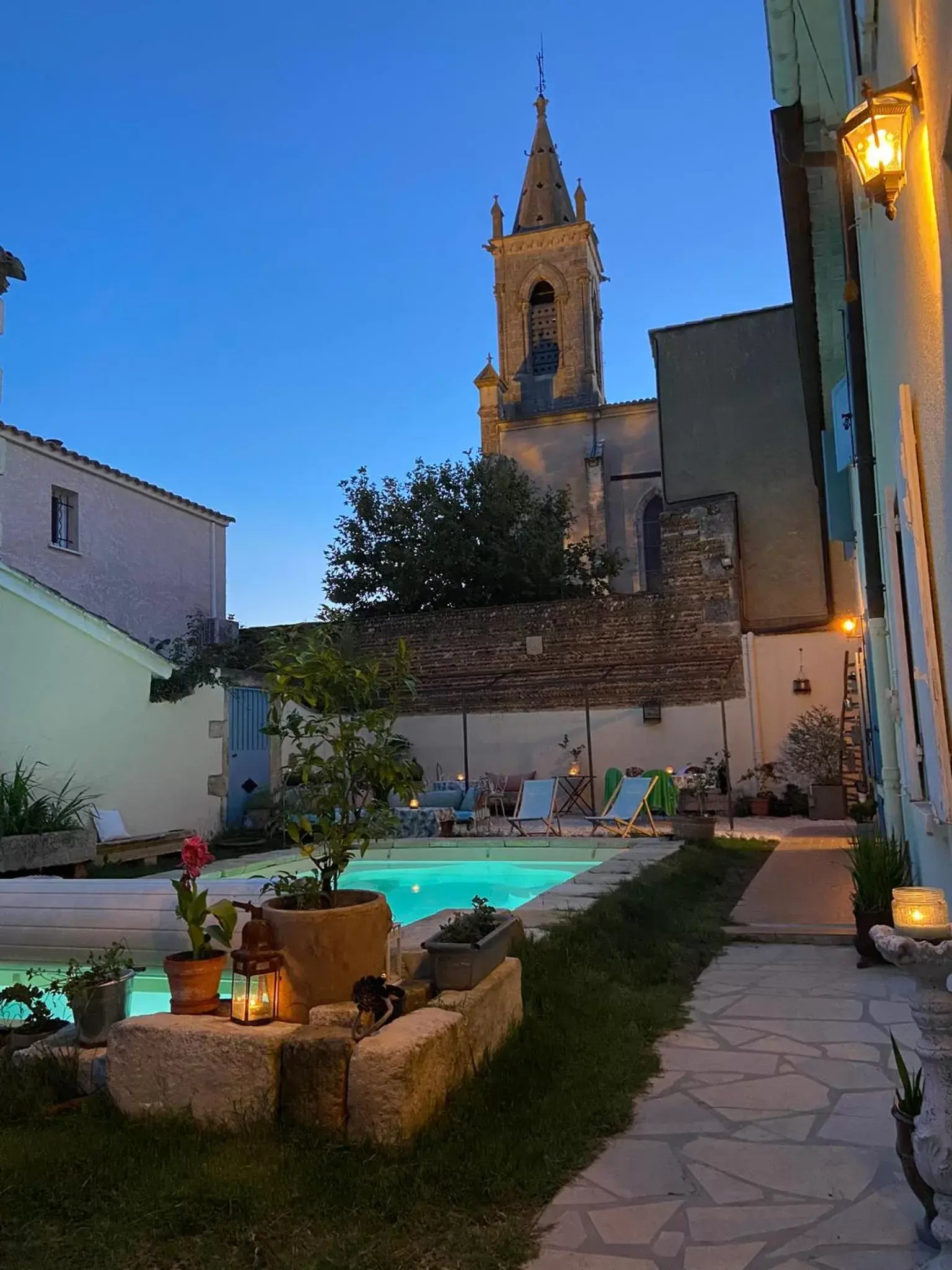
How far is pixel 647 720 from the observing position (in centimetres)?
1540

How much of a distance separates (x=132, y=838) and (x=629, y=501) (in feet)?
68.1

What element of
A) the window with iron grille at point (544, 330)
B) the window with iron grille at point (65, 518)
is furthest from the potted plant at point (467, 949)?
the window with iron grille at point (544, 330)

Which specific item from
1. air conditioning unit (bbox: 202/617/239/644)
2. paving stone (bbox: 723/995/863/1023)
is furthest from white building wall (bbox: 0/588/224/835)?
paving stone (bbox: 723/995/863/1023)

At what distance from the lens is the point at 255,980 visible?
10.2ft

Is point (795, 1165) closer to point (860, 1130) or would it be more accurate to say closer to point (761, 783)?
point (860, 1130)

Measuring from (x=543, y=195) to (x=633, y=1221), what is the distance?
120ft

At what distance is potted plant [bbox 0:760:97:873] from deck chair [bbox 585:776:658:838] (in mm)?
5595

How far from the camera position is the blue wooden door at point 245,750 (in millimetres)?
12125

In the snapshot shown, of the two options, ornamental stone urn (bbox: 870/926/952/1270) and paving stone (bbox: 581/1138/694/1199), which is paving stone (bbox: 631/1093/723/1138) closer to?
paving stone (bbox: 581/1138/694/1199)

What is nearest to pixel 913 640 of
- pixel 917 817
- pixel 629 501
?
pixel 917 817

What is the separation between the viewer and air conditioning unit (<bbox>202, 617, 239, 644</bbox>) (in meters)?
19.3

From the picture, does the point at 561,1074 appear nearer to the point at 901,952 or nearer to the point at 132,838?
the point at 901,952

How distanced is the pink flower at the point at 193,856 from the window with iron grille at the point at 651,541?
80.9ft

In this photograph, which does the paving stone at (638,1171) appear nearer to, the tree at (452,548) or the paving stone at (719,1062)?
the paving stone at (719,1062)
